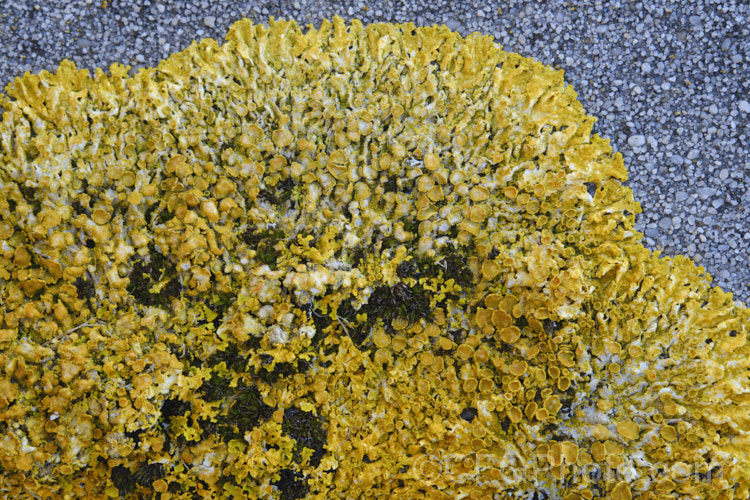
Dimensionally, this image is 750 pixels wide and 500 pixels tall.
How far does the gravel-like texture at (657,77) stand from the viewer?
3.27 m

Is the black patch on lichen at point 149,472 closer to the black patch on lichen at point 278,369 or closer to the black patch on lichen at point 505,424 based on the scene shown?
the black patch on lichen at point 278,369

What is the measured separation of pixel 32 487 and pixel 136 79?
2126 mm

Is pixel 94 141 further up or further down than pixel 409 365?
further up

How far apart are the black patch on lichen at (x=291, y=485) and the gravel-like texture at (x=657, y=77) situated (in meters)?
2.56

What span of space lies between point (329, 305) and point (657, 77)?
8.66 ft

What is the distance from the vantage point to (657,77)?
132 inches

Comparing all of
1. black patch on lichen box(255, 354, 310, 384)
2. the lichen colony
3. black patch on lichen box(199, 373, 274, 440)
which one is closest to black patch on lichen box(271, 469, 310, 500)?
the lichen colony

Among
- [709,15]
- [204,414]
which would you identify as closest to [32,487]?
[204,414]

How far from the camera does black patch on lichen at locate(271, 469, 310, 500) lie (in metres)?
2.56

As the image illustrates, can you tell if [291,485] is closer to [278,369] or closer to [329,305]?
[278,369]

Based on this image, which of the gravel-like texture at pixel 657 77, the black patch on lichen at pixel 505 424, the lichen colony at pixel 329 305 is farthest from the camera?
the gravel-like texture at pixel 657 77

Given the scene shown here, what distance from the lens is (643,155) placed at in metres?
3.32

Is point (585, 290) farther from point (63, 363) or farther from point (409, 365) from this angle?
point (63, 363)

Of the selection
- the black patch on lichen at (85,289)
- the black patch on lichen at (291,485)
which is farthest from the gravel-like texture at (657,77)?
the black patch on lichen at (291,485)
